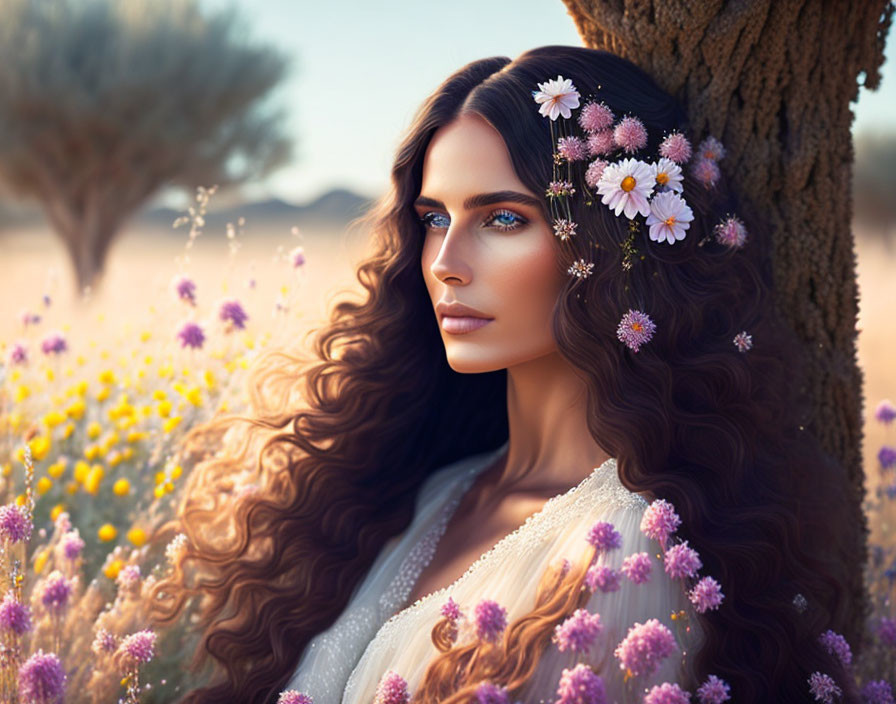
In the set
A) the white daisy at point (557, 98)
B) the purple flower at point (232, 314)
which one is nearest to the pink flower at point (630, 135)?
the white daisy at point (557, 98)

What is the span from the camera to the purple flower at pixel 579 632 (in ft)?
6.11

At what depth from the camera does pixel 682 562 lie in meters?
1.94

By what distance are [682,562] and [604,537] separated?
167mm

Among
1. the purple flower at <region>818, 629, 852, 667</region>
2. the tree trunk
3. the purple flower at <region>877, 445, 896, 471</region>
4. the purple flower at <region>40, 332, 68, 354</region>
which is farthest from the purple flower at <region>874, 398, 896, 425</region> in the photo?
the purple flower at <region>40, 332, 68, 354</region>

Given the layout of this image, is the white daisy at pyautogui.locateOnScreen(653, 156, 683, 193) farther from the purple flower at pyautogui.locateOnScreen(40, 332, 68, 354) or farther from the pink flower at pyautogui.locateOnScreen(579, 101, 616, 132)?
the purple flower at pyautogui.locateOnScreen(40, 332, 68, 354)

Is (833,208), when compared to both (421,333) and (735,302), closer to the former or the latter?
(735,302)

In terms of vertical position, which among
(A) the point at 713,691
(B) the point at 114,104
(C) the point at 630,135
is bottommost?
(A) the point at 713,691

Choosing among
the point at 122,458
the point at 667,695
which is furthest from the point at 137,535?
the point at 667,695

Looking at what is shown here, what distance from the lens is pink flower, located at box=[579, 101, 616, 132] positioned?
230 cm

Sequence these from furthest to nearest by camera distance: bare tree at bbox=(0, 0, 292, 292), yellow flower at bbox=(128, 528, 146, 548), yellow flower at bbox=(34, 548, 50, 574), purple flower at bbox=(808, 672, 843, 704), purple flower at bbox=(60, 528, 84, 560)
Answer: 1. bare tree at bbox=(0, 0, 292, 292)
2. yellow flower at bbox=(128, 528, 146, 548)
3. yellow flower at bbox=(34, 548, 50, 574)
4. purple flower at bbox=(60, 528, 84, 560)
5. purple flower at bbox=(808, 672, 843, 704)

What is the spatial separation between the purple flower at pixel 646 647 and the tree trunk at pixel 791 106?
44.2 inches

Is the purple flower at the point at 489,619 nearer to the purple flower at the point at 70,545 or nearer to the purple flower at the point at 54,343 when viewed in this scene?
the purple flower at the point at 70,545

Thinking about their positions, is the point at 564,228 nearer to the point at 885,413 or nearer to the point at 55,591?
the point at 55,591

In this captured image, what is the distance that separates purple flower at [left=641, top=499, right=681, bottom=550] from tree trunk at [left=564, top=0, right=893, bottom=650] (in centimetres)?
88
